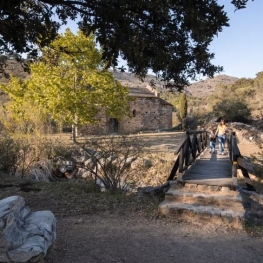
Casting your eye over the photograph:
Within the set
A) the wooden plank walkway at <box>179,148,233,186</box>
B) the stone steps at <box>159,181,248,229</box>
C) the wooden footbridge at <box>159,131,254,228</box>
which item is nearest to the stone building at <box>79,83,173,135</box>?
the wooden plank walkway at <box>179,148,233,186</box>

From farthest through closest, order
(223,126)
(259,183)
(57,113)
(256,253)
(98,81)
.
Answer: (98,81), (57,113), (223,126), (259,183), (256,253)

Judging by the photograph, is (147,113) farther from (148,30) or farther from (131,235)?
(131,235)

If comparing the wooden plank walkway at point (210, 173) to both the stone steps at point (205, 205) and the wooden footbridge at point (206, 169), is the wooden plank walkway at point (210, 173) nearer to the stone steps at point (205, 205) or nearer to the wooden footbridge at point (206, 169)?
the wooden footbridge at point (206, 169)

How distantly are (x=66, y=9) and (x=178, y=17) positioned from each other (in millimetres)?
2879

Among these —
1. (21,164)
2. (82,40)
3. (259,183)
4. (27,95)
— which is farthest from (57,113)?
(259,183)

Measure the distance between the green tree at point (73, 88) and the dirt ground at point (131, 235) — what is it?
34.5ft

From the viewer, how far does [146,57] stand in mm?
5293

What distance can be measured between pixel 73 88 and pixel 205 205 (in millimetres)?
14201

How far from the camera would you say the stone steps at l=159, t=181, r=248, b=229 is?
17.1ft

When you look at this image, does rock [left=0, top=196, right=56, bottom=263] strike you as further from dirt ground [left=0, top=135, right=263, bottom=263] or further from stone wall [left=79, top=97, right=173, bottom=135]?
stone wall [left=79, top=97, right=173, bottom=135]

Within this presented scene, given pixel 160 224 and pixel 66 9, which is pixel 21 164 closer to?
pixel 66 9

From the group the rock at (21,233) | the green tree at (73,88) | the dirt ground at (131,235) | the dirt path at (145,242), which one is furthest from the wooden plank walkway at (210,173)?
the green tree at (73,88)

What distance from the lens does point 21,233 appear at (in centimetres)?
309

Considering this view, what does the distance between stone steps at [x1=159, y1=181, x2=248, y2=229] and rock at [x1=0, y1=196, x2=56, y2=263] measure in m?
2.88
